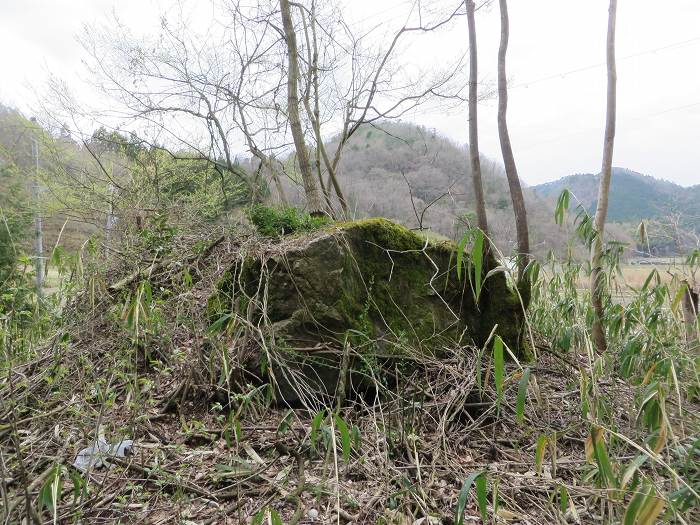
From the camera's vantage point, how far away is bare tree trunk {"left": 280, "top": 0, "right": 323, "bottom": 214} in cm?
607

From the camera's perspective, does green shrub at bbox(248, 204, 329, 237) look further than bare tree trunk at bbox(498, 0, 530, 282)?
No

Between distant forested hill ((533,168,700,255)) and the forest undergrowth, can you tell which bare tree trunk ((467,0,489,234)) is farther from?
the forest undergrowth

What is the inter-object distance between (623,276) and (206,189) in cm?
878

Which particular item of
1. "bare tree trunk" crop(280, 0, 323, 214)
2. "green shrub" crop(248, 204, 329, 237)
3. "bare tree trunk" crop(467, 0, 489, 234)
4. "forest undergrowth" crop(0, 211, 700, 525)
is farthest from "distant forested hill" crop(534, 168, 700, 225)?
"bare tree trunk" crop(280, 0, 323, 214)

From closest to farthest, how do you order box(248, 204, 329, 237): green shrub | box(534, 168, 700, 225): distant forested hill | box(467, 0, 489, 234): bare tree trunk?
box(534, 168, 700, 225): distant forested hill, box(248, 204, 329, 237): green shrub, box(467, 0, 489, 234): bare tree trunk

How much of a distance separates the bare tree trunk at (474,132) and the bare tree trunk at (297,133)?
2.88 m

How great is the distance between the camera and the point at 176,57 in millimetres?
8461

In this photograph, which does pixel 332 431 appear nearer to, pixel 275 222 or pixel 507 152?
pixel 275 222

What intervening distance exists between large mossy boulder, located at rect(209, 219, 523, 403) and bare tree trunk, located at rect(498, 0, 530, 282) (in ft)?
11.0

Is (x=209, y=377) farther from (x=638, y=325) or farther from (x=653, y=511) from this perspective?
(x=638, y=325)

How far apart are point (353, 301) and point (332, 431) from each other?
1.67 m

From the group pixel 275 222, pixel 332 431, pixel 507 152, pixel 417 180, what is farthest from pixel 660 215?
pixel 417 180

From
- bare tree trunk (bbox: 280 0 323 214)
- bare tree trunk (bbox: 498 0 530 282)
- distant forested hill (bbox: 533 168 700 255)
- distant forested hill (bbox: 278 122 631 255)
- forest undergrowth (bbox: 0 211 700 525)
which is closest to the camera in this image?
forest undergrowth (bbox: 0 211 700 525)

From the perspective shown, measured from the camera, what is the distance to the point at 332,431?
4.05ft
